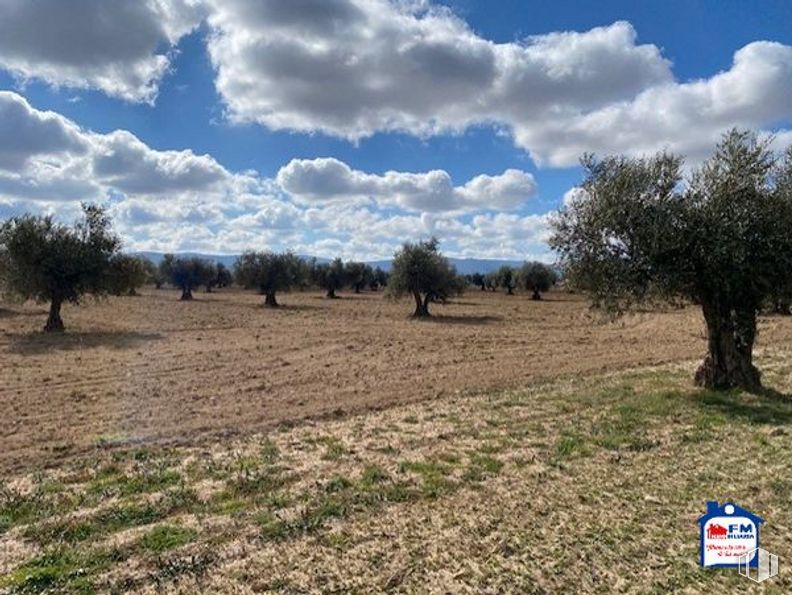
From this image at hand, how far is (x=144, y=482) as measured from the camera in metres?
7.62

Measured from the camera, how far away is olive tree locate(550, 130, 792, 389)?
12.3 meters

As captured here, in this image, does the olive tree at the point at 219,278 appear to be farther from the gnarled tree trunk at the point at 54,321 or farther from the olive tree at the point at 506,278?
the gnarled tree trunk at the point at 54,321

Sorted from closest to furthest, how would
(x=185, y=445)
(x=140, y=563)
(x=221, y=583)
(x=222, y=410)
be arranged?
(x=221, y=583), (x=140, y=563), (x=185, y=445), (x=222, y=410)

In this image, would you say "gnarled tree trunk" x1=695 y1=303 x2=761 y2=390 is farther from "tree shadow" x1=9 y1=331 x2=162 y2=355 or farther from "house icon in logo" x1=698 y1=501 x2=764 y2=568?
"tree shadow" x1=9 y1=331 x2=162 y2=355

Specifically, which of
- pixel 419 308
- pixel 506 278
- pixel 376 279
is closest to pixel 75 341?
pixel 419 308

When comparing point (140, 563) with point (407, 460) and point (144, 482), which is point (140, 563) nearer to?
point (144, 482)

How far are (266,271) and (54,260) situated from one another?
3424cm

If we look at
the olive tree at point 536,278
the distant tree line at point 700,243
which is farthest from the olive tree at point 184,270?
the distant tree line at point 700,243

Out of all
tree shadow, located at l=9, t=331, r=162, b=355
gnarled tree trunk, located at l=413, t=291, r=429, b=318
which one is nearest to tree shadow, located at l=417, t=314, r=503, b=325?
gnarled tree trunk, located at l=413, t=291, r=429, b=318

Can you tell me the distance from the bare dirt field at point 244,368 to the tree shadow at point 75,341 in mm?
82

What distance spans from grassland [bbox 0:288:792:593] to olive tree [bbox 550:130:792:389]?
2.10 metres

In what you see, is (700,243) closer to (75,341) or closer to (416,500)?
(416,500)

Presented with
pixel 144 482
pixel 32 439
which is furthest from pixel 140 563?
pixel 32 439

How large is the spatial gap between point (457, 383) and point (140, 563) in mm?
11348
